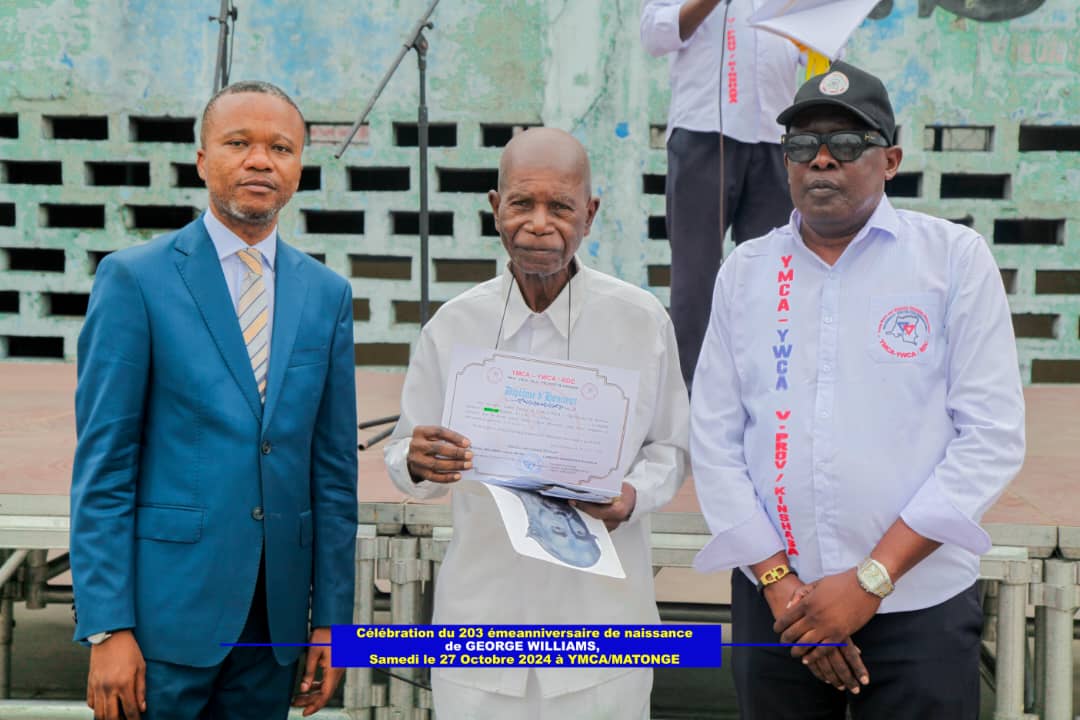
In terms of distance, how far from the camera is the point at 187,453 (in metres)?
2.01

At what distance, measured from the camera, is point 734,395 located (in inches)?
86.9

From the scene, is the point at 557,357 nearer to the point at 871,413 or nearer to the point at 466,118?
the point at 871,413

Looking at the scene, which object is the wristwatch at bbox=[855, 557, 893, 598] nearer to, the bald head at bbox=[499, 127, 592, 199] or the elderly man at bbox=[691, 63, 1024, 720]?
the elderly man at bbox=[691, 63, 1024, 720]

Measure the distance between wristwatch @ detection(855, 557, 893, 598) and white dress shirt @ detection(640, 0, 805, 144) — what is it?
6.26ft

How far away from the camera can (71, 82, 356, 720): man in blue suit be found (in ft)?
6.47

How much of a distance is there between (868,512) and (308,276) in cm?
112

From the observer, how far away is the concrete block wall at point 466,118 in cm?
672

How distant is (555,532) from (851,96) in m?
0.95

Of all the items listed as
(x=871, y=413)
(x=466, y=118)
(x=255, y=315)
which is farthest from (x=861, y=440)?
(x=466, y=118)

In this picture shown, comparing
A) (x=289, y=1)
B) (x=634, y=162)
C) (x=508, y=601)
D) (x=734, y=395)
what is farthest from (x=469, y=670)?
(x=289, y=1)

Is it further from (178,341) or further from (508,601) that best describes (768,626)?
(178,341)

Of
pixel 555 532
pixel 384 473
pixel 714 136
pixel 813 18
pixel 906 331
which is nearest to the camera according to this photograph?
pixel 555 532
